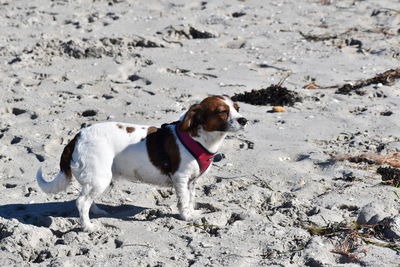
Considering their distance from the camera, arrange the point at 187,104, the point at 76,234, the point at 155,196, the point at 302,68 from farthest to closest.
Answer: the point at 302,68 → the point at 187,104 → the point at 155,196 → the point at 76,234

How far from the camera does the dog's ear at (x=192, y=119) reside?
539cm

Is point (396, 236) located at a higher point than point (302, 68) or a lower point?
higher

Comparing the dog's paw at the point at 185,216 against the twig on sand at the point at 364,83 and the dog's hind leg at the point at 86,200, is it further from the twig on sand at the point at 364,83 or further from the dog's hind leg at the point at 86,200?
the twig on sand at the point at 364,83

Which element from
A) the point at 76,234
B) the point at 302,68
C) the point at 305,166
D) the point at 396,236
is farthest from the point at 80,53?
the point at 396,236

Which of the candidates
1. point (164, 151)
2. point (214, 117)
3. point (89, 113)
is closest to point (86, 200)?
point (164, 151)

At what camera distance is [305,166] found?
6625 millimetres

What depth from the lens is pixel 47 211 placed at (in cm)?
577

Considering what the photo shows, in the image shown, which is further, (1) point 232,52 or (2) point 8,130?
(1) point 232,52

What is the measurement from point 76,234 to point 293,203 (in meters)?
1.73

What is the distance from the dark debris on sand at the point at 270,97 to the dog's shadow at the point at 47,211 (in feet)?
8.95

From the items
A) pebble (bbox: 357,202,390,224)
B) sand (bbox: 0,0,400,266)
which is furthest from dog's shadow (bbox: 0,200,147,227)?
pebble (bbox: 357,202,390,224)

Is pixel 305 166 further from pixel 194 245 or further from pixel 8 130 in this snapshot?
pixel 8 130

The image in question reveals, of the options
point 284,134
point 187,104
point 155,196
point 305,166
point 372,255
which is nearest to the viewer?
point 372,255

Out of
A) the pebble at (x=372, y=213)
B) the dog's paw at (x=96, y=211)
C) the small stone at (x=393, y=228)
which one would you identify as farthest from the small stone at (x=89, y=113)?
the small stone at (x=393, y=228)
